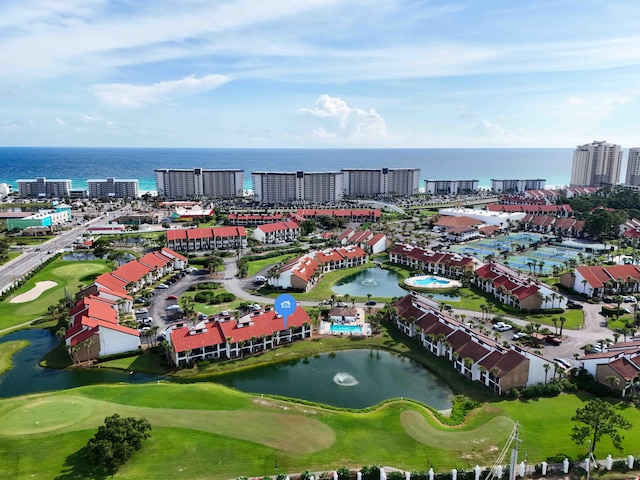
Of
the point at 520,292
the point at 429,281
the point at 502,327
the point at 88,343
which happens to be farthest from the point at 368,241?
the point at 88,343

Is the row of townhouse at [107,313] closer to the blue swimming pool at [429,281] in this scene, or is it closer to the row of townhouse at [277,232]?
the row of townhouse at [277,232]

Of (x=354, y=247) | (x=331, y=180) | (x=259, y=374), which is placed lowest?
(x=259, y=374)

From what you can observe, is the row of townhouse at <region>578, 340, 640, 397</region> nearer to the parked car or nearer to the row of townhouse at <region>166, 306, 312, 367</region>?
the parked car

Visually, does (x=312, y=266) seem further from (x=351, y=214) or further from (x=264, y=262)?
(x=351, y=214)

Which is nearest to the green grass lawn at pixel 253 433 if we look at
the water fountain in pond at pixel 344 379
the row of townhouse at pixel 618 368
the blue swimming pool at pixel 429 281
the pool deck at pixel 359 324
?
the row of townhouse at pixel 618 368

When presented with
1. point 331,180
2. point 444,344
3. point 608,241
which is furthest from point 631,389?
point 331,180

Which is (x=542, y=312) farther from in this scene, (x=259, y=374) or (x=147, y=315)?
(x=147, y=315)

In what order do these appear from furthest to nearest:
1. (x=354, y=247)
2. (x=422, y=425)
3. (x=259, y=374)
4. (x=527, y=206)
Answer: (x=527, y=206) → (x=354, y=247) → (x=259, y=374) → (x=422, y=425)
